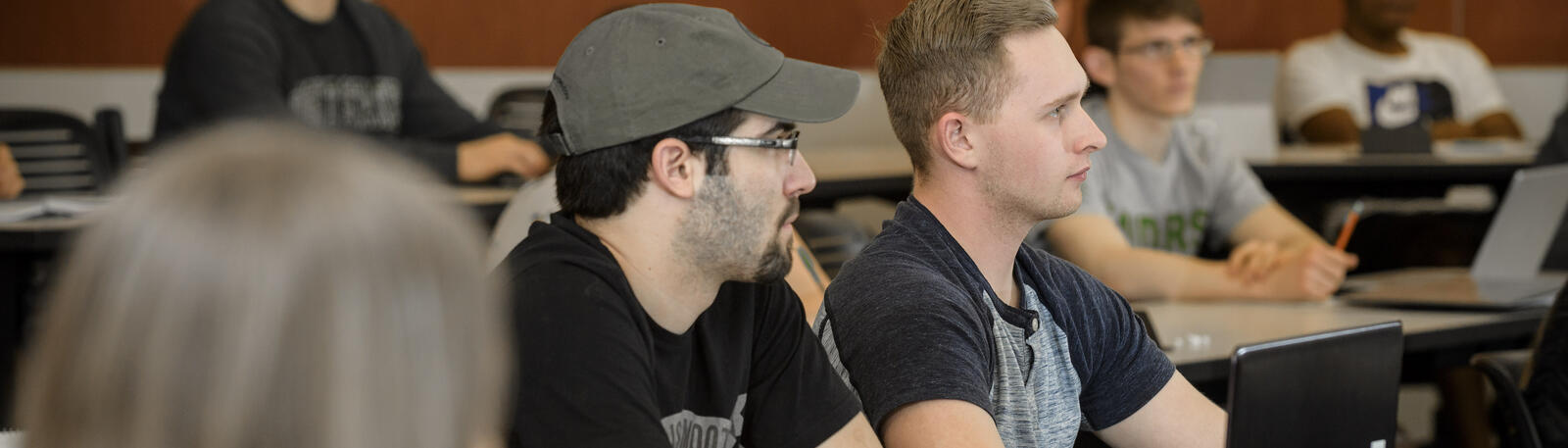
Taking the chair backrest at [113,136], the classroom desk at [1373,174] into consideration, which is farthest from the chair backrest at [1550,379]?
the chair backrest at [113,136]

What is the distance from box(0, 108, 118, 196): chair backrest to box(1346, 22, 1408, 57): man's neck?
4426 millimetres

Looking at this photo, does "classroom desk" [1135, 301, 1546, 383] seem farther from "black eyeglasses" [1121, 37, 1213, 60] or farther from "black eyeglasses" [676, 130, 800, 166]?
"black eyeglasses" [676, 130, 800, 166]

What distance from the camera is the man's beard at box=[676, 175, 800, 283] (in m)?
1.27

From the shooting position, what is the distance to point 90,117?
474 cm

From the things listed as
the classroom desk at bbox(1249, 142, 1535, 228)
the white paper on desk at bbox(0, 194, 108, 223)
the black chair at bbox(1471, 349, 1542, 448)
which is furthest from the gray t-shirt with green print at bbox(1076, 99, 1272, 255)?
the white paper on desk at bbox(0, 194, 108, 223)

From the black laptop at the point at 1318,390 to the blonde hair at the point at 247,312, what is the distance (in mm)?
886

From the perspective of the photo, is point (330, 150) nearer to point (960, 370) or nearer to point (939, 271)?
point (960, 370)

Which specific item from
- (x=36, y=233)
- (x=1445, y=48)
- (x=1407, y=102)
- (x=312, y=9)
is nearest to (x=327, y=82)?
(x=312, y=9)

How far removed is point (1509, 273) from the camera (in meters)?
2.80

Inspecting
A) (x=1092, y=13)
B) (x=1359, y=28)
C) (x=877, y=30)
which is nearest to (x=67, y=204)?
(x=877, y=30)

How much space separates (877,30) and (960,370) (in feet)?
1.52

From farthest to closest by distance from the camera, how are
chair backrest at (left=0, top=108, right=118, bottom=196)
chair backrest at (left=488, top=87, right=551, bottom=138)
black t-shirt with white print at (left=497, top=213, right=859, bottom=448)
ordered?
chair backrest at (left=488, top=87, right=551, bottom=138) → chair backrest at (left=0, top=108, right=118, bottom=196) → black t-shirt with white print at (left=497, top=213, right=859, bottom=448)

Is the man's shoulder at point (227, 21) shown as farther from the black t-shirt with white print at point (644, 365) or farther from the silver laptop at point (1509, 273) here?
the silver laptop at point (1509, 273)

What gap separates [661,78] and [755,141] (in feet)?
0.32
